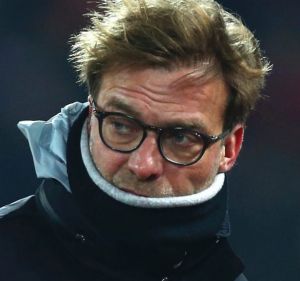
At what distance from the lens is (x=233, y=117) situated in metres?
1.35

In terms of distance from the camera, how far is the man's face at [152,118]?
120 centimetres

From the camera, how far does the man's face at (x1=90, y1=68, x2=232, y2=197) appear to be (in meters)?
1.20

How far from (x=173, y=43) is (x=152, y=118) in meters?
0.12

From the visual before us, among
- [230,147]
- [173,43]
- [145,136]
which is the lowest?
[230,147]

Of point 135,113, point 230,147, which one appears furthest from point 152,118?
point 230,147

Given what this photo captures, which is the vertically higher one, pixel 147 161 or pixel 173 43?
pixel 173 43

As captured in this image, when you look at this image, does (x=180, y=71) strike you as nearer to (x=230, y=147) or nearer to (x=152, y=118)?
(x=152, y=118)

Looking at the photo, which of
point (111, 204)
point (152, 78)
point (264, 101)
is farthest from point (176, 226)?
point (264, 101)

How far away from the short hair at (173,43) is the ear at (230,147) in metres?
0.03

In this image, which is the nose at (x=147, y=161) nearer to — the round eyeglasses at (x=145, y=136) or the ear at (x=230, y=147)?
the round eyeglasses at (x=145, y=136)

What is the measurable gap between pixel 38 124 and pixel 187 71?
0.87 feet

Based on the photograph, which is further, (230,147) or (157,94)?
(230,147)

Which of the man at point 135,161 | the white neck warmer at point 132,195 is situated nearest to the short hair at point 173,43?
the man at point 135,161

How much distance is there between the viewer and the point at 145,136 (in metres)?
1.21
